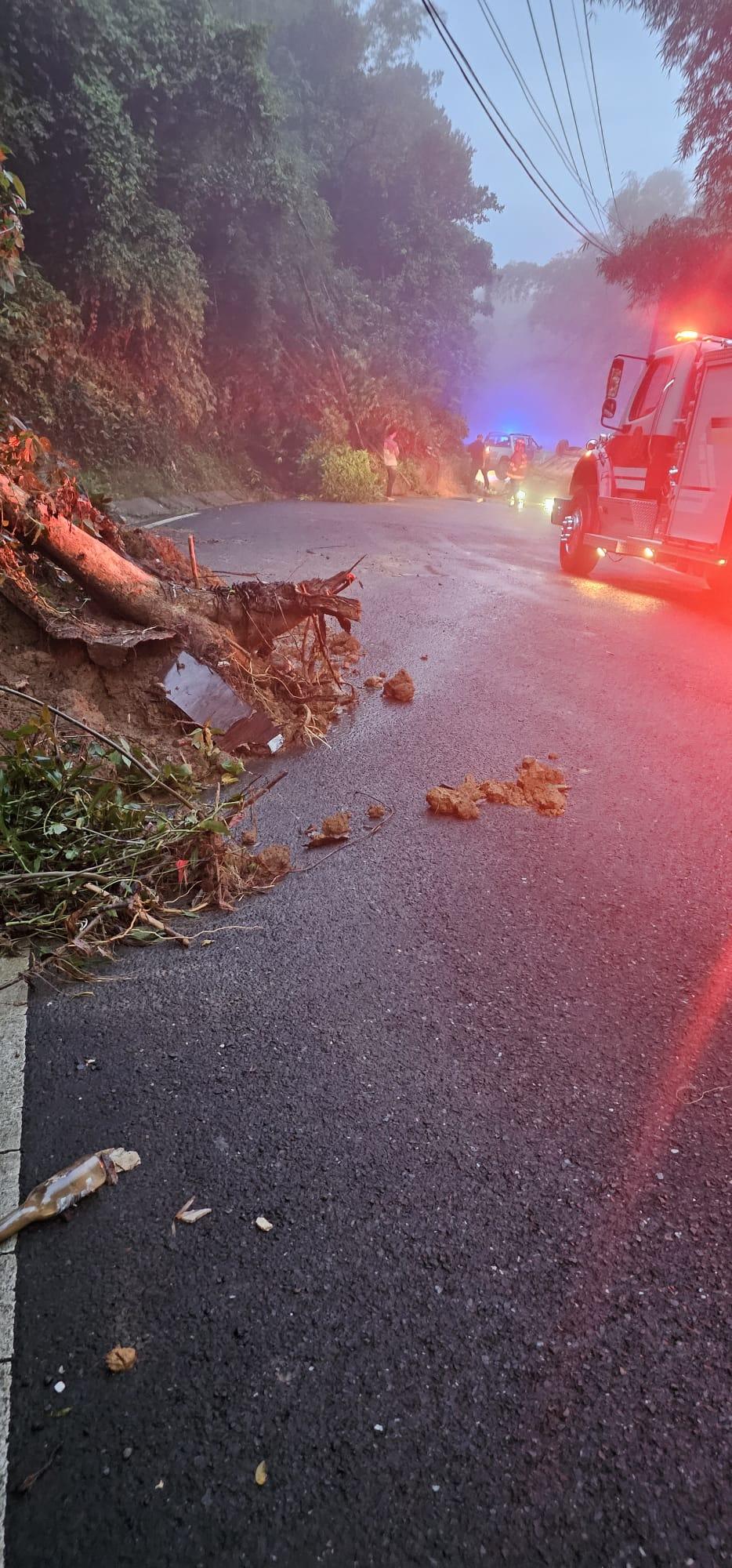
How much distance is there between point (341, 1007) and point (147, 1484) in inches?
53.6

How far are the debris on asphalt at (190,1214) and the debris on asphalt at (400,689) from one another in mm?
Result: 3927

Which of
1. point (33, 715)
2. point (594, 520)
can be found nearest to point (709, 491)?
point (594, 520)

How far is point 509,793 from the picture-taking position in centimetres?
418

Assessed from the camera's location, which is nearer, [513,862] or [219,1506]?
[219,1506]

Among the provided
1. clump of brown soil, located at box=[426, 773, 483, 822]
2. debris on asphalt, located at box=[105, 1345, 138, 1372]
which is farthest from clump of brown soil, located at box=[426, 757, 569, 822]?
debris on asphalt, located at box=[105, 1345, 138, 1372]

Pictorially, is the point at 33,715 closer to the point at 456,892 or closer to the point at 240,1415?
the point at 456,892

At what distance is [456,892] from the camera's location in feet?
10.9

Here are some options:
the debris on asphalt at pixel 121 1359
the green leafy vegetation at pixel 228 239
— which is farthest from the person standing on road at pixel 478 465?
the debris on asphalt at pixel 121 1359

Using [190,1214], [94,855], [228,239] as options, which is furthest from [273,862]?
[228,239]

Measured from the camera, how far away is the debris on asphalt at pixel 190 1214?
195 cm

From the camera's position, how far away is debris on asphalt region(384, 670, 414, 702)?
5.49 m

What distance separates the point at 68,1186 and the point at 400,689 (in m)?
3.98

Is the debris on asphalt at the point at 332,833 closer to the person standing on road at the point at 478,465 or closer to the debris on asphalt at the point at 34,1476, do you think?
the debris on asphalt at the point at 34,1476

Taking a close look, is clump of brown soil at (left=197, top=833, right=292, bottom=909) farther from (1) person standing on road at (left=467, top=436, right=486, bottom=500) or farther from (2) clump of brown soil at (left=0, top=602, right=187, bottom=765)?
(1) person standing on road at (left=467, top=436, right=486, bottom=500)
